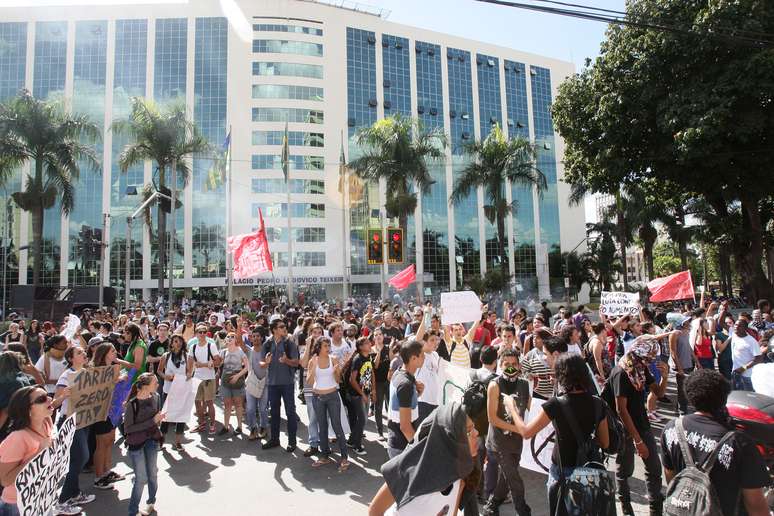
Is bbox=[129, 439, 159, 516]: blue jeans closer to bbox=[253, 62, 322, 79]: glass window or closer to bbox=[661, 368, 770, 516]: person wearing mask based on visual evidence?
bbox=[661, 368, 770, 516]: person wearing mask

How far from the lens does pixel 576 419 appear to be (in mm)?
3514

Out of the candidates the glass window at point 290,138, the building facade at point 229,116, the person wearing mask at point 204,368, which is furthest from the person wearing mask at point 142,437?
the glass window at point 290,138

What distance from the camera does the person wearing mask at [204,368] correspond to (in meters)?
8.52

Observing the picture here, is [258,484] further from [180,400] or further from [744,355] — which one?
[744,355]

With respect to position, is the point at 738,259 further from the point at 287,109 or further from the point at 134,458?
the point at 287,109

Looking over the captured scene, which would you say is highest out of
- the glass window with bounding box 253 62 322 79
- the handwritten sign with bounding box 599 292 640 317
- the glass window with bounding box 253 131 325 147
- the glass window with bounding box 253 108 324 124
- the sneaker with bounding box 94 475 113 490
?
the glass window with bounding box 253 62 322 79

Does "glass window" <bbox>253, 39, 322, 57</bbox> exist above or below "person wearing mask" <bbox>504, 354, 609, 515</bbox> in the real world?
above

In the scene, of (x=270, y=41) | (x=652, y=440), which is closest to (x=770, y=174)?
(x=652, y=440)

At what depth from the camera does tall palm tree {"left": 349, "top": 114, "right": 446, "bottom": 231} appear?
3053 cm

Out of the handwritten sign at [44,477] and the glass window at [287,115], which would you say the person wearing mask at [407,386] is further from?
the glass window at [287,115]

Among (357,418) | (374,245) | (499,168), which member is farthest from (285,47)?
(357,418)

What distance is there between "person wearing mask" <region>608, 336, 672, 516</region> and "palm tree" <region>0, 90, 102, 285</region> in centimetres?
2995

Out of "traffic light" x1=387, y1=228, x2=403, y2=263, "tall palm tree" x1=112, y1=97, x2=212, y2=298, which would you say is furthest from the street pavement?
"tall palm tree" x1=112, y1=97, x2=212, y2=298

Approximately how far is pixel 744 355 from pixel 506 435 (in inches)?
251
